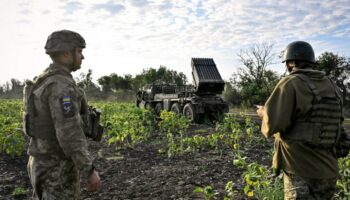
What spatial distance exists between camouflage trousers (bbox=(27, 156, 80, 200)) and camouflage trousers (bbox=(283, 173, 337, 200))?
169 centimetres

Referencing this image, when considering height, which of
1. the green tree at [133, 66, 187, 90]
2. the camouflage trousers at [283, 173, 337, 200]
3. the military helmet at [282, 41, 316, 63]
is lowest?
the camouflage trousers at [283, 173, 337, 200]

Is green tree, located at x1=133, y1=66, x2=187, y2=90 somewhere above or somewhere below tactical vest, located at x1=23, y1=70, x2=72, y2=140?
above

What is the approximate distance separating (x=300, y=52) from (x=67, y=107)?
1856 millimetres

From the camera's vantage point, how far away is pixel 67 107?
8.63 ft

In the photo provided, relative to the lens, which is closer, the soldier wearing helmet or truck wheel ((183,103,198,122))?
the soldier wearing helmet

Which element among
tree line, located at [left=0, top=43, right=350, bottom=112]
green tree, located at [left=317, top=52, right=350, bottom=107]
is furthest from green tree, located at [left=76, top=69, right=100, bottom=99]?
green tree, located at [left=317, top=52, right=350, bottom=107]

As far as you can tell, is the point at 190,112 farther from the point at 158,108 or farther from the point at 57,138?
the point at 57,138

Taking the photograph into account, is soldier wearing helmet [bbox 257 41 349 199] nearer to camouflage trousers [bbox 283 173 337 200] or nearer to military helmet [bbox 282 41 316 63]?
camouflage trousers [bbox 283 173 337 200]

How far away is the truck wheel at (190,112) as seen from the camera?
14109 millimetres

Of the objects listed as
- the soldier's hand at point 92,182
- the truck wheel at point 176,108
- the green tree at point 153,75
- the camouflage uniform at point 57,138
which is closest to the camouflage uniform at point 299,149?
the soldier's hand at point 92,182

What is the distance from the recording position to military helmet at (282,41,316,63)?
2971 mm

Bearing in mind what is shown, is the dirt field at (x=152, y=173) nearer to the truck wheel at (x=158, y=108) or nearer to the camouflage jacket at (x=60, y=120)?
the camouflage jacket at (x=60, y=120)

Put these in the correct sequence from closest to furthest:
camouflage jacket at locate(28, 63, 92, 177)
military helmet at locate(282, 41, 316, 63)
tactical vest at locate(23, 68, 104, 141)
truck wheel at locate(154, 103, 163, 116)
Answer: camouflage jacket at locate(28, 63, 92, 177) → tactical vest at locate(23, 68, 104, 141) → military helmet at locate(282, 41, 316, 63) → truck wheel at locate(154, 103, 163, 116)

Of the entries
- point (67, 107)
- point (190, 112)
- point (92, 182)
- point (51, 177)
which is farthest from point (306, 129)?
point (190, 112)
